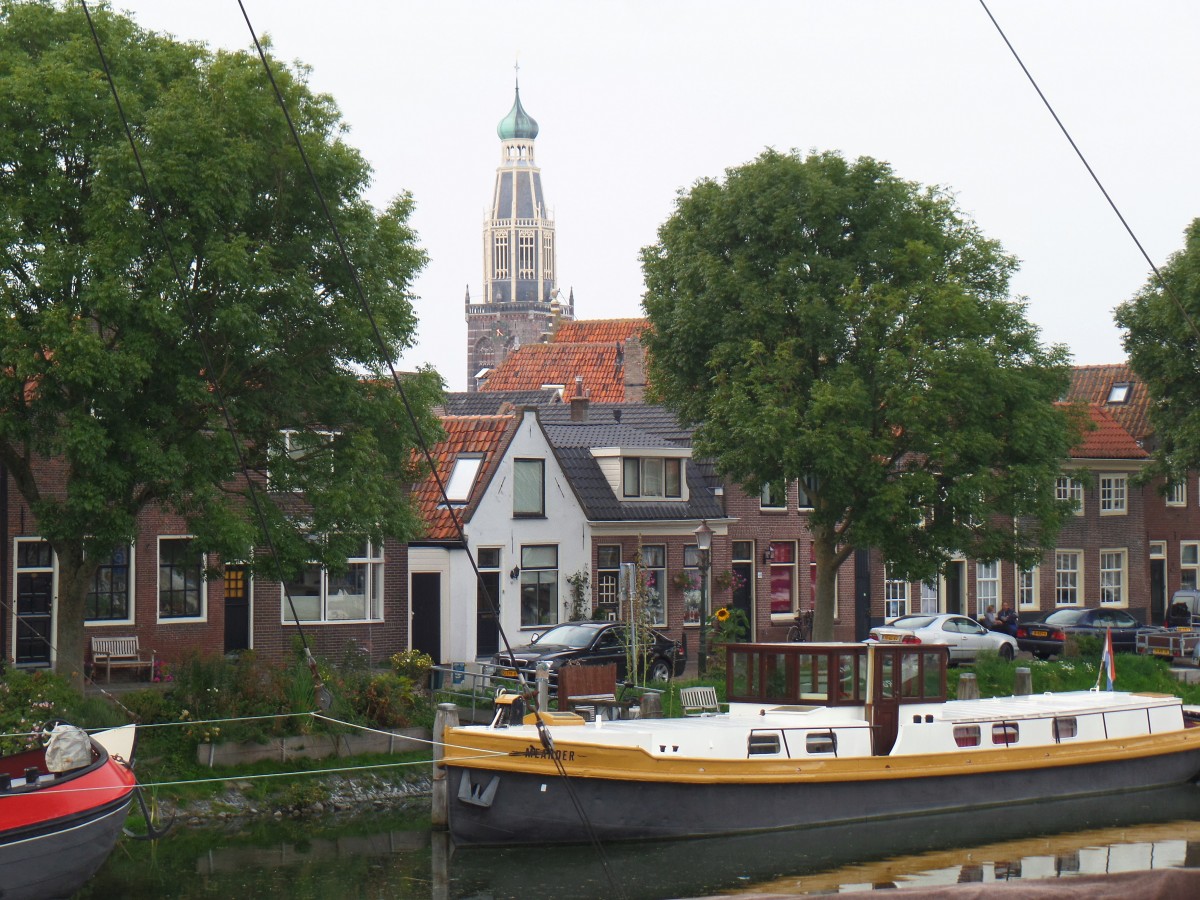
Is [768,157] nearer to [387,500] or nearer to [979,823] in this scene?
[387,500]

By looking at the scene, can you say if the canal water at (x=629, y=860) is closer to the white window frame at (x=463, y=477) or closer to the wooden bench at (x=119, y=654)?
the wooden bench at (x=119, y=654)

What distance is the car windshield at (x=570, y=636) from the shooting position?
3162 cm

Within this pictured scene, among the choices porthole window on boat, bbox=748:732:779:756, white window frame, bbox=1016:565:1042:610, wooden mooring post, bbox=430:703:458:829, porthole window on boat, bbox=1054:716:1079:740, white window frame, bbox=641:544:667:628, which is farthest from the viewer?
white window frame, bbox=1016:565:1042:610

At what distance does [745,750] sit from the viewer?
2316cm

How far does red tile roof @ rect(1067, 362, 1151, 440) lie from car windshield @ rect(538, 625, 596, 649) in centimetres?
2854

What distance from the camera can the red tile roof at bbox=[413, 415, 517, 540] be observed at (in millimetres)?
35938

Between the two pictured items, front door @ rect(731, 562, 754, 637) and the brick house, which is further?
front door @ rect(731, 562, 754, 637)

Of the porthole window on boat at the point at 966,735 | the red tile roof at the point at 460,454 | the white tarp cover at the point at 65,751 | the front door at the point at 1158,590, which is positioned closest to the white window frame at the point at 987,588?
the front door at the point at 1158,590

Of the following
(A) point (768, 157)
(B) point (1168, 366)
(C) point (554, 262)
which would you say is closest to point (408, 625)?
(A) point (768, 157)

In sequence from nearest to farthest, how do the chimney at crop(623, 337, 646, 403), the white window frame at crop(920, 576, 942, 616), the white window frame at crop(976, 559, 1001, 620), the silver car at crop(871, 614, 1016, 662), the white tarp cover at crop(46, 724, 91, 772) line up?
the white tarp cover at crop(46, 724, 91, 772), the silver car at crop(871, 614, 1016, 662), the white window frame at crop(920, 576, 942, 616), the white window frame at crop(976, 559, 1001, 620), the chimney at crop(623, 337, 646, 403)

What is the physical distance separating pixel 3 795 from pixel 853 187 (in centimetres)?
2224

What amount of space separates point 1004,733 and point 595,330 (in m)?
56.3

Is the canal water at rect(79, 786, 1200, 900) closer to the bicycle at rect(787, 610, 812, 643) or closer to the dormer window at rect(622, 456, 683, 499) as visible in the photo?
the dormer window at rect(622, 456, 683, 499)

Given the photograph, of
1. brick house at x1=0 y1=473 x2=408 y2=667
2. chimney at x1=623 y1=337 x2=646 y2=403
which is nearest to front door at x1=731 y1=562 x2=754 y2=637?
brick house at x1=0 y1=473 x2=408 y2=667
